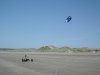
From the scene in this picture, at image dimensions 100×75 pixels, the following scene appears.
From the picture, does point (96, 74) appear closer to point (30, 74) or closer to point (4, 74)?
point (30, 74)

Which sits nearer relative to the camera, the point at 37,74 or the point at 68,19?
the point at 37,74

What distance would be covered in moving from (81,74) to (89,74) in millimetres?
795

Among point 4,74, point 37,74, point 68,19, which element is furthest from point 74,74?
point 68,19

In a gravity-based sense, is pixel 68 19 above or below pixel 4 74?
Result: above

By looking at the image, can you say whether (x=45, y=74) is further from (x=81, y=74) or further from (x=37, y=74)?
(x=81, y=74)

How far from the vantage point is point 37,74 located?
73.6 feet

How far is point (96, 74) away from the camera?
22.0 m

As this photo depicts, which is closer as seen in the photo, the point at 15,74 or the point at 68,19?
the point at 15,74

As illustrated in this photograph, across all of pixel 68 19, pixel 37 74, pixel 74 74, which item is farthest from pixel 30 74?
pixel 68 19

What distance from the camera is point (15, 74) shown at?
22.6 m

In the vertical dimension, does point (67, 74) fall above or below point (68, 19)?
below

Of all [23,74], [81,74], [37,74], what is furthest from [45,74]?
[81,74]

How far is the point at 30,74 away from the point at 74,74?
14.7 ft

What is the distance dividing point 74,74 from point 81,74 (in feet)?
2.32
